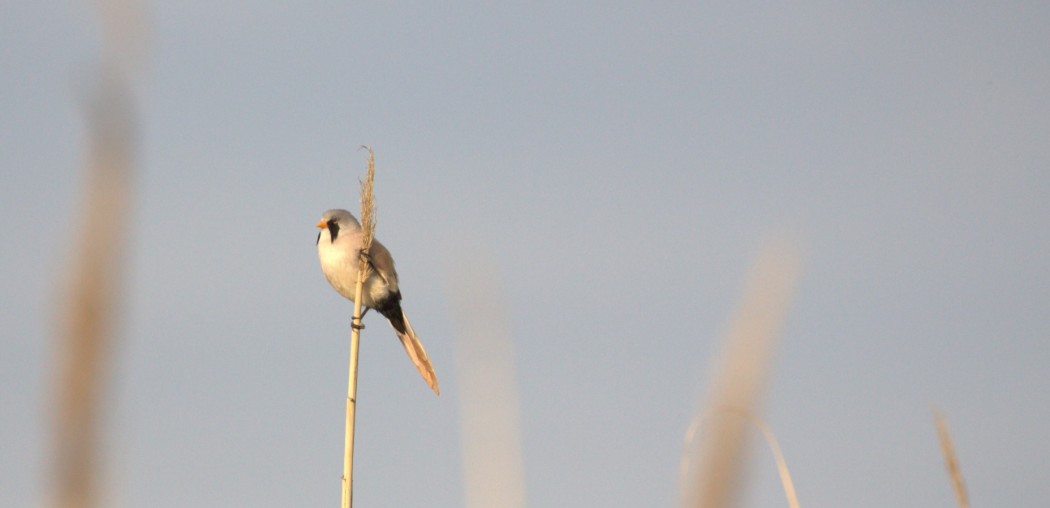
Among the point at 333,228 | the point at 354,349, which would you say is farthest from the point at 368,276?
the point at 354,349

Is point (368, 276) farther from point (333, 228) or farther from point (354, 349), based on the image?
point (354, 349)

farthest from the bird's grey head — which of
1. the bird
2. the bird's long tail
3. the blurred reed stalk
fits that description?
the blurred reed stalk

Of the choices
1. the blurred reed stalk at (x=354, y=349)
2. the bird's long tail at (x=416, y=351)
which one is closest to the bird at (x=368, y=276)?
the bird's long tail at (x=416, y=351)

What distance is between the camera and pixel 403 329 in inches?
331

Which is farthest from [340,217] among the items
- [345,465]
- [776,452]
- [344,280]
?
[776,452]

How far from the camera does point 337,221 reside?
8.51 meters

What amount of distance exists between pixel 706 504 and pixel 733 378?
94 mm

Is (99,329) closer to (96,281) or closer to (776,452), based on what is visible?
(96,281)

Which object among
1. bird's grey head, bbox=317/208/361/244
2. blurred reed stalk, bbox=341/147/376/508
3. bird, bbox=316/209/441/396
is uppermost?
bird's grey head, bbox=317/208/361/244

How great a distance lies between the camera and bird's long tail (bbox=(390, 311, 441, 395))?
7703 millimetres

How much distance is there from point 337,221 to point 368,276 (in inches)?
24.6

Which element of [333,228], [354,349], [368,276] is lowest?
[354,349]

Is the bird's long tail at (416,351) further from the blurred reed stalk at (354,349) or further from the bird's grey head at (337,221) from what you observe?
the blurred reed stalk at (354,349)

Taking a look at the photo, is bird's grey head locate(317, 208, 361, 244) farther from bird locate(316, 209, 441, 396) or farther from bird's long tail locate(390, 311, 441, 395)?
bird's long tail locate(390, 311, 441, 395)
